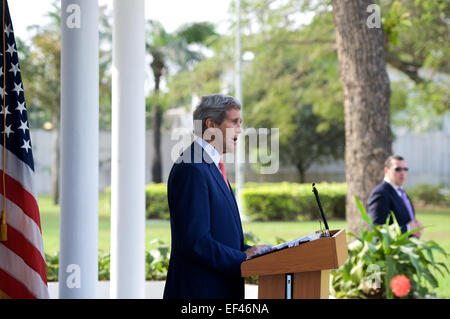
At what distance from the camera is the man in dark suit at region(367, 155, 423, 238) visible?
6762 mm

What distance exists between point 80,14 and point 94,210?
1.40 meters

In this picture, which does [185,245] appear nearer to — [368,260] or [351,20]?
[368,260]

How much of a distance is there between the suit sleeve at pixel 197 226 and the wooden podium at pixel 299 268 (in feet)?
0.29

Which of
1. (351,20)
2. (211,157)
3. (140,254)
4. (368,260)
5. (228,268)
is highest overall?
(351,20)

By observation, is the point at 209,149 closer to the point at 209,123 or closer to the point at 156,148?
the point at 209,123

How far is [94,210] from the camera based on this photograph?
445cm

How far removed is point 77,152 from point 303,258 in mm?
2137

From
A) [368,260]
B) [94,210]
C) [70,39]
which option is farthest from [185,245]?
[368,260]

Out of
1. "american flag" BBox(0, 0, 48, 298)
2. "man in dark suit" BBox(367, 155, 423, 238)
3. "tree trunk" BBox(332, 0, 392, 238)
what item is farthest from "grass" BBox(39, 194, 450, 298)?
"american flag" BBox(0, 0, 48, 298)

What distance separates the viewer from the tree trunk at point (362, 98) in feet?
28.9

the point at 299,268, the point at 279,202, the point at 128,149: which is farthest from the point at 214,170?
the point at 279,202

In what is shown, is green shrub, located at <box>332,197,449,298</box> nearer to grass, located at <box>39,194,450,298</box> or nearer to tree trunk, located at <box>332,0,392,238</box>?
tree trunk, located at <box>332,0,392,238</box>

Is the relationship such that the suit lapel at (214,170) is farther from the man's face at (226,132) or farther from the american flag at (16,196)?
the american flag at (16,196)

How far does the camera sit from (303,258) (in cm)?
286
